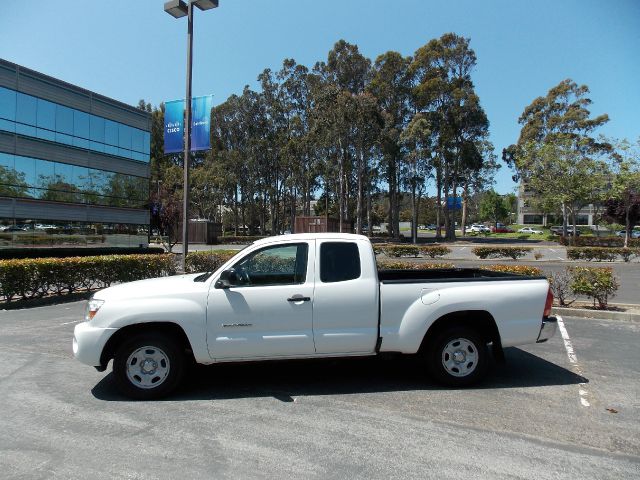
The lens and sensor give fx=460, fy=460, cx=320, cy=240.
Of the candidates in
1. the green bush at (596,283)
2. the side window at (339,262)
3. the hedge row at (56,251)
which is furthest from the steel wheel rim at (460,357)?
the hedge row at (56,251)

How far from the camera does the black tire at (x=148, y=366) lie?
481cm

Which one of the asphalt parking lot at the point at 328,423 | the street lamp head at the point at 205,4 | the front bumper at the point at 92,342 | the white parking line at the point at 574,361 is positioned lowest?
the asphalt parking lot at the point at 328,423

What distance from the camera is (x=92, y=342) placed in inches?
188

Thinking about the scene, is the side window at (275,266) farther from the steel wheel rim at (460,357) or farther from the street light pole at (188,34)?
the street light pole at (188,34)

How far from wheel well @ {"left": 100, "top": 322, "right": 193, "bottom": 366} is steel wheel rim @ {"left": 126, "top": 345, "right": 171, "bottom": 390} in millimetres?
→ 186

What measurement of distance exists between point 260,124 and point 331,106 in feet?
59.2

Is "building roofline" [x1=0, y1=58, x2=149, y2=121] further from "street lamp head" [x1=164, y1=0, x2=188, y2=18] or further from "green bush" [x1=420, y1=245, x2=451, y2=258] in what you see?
"green bush" [x1=420, y1=245, x2=451, y2=258]

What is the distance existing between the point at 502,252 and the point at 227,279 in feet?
81.7

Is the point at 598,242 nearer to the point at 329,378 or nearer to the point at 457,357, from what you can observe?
the point at 457,357

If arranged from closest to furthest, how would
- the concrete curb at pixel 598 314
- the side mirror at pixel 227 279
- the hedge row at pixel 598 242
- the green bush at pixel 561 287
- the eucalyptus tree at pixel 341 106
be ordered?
the side mirror at pixel 227 279 < the concrete curb at pixel 598 314 < the green bush at pixel 561 287 < the hedge row at pixel 598 242 < the eucalyptus tree at pixel 341 106

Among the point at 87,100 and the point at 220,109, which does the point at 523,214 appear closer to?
the point at 220,109

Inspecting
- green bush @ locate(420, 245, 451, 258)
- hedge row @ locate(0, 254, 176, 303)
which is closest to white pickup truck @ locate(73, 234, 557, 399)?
hedge row @ locate(0, 254, 176, 303)

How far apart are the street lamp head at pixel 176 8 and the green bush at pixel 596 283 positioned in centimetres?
1194

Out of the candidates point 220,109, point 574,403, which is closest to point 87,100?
point 574,403
